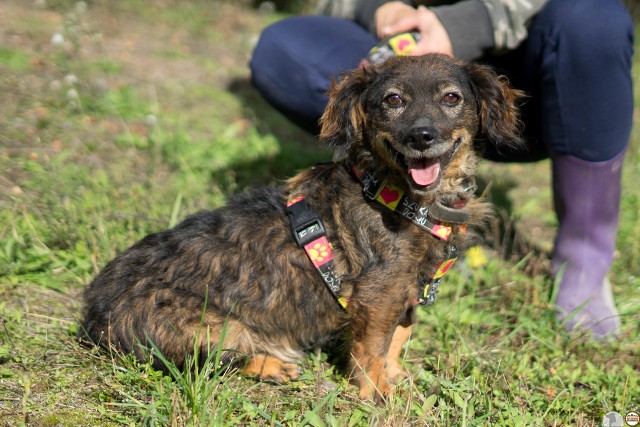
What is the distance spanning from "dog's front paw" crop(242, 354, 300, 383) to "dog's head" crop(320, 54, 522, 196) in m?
1.06

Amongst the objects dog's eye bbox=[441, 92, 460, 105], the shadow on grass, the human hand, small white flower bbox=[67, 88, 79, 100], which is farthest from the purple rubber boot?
small white flower bbox=[67, 88, 79, 100]

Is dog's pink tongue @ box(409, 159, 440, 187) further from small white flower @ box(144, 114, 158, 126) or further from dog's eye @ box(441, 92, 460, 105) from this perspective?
small white flower @ box(144, 114, 158, 126)

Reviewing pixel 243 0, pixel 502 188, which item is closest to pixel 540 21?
pixel 502 188

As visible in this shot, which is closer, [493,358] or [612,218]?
[493,358]

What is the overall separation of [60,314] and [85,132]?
2.41 m

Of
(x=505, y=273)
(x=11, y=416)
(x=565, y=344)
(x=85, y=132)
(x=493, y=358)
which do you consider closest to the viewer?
(x=11, y=416)

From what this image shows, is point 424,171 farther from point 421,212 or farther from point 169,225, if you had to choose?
point 169,225

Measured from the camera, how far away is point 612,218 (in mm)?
3648

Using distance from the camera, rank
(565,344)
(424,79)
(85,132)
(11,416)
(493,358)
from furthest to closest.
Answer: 1. (85,132)
2. (565,344)
3. (493,358)
4. (424,79)
5. (11,416)

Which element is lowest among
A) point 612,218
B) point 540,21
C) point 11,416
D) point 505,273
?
point 505,273

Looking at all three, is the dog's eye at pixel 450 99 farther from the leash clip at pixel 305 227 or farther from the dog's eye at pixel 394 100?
the leash clip at pixel 305 227

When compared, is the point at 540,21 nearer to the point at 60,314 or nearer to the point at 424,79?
the point at 424,79

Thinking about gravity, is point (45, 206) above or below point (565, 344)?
above

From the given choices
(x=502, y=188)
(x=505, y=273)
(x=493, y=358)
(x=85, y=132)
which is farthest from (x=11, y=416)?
(x=502, y=188)
